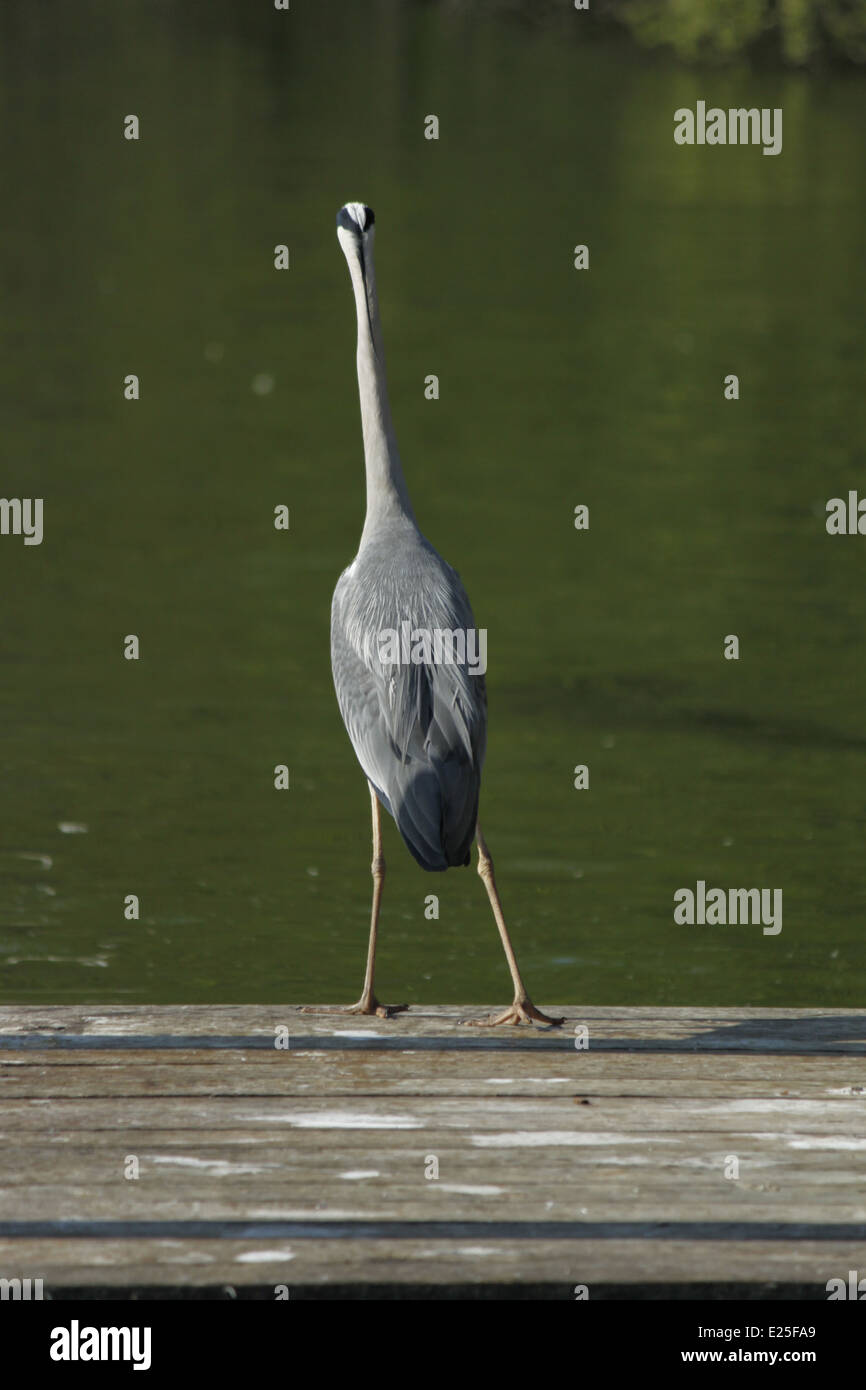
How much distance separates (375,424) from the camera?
24.5 feet

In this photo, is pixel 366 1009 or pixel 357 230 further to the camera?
pixel 357 230

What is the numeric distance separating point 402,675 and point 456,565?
10042 mm

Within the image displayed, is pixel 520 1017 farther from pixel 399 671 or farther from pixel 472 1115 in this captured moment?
pixel 399 671

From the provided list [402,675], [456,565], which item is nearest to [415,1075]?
[402,675]

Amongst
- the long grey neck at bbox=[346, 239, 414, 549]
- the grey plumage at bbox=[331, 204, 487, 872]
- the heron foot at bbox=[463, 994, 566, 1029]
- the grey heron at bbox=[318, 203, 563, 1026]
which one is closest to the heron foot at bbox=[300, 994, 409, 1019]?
the grey heron at bbox=[318, 203, 563, 1026]

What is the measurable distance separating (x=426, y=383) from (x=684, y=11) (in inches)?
1833

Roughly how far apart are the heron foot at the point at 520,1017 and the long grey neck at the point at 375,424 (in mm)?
1598

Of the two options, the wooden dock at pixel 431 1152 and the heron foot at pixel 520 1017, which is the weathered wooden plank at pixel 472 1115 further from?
the heron foot at pixel 520 1017

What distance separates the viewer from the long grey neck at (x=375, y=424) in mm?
7414

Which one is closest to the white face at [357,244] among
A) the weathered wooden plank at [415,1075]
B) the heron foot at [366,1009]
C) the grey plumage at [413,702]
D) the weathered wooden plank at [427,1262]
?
the grey plumage at [413,702]

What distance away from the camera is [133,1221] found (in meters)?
5.48

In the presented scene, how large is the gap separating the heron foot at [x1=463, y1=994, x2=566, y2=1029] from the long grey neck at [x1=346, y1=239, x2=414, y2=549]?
160 centimetres

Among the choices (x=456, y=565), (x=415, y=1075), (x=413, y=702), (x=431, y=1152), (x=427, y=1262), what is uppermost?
(x=456, y=565)
